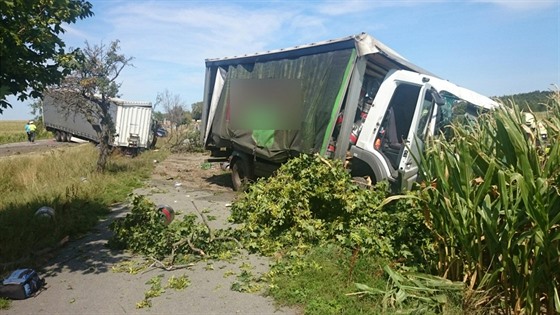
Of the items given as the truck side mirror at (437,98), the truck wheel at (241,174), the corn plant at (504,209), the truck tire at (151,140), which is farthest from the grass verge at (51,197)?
the truck tire at (151,140)

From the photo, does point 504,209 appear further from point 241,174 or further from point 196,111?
point 196,111

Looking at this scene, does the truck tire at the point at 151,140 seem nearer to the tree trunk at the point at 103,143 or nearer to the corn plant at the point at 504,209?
the tree trunk at the point at 103,143

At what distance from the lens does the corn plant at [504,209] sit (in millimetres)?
2934

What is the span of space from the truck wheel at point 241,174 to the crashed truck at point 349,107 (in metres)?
0.48

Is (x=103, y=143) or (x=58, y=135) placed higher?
(x=103, y=143)

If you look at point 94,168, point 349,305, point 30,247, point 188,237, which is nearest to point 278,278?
point 349,305

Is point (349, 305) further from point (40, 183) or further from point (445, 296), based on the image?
point (40, 183)

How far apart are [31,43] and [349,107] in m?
4.84

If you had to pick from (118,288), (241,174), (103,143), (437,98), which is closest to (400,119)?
(437,98)

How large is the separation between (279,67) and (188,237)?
4502 millimetres

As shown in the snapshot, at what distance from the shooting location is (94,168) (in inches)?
464

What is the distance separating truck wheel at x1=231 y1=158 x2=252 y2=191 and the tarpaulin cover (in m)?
0.51

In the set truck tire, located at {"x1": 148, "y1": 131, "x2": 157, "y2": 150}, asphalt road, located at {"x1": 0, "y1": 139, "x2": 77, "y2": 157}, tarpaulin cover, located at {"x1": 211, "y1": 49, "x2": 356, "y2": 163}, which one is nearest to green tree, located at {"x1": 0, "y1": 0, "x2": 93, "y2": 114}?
tarpaulin cover, located at {"x1": 211, "y1": 49, "x2": 356, "y2": 163}

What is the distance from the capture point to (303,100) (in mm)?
7766
